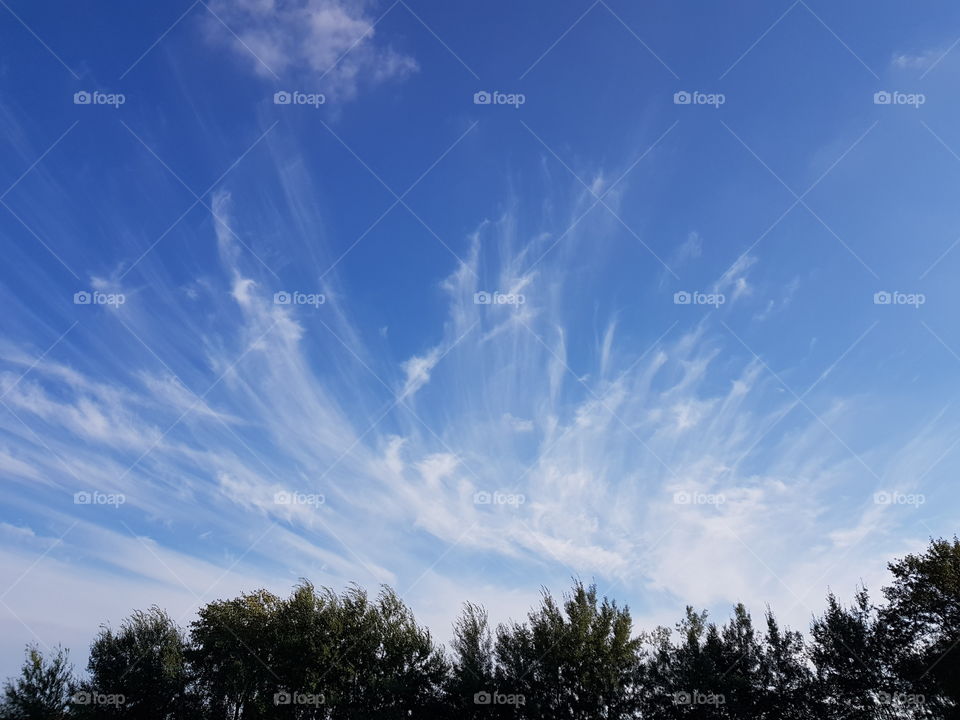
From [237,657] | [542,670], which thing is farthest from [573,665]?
[237,657]

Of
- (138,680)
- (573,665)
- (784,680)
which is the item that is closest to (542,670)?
(573,665)

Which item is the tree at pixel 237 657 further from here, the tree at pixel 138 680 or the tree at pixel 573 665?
the tree at pixel 573 665

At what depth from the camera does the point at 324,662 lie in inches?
1535

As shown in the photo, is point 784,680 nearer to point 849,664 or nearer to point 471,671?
point 849,664

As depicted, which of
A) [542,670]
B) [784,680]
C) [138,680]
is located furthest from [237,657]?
[784,680]

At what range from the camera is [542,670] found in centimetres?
3688

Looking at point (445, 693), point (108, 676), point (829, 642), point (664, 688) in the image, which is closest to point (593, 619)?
point (664, 688)

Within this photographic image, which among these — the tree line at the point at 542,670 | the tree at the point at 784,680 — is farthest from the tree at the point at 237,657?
the tree at the point at 784,680

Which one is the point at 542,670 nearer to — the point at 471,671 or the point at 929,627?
the point at 471,671

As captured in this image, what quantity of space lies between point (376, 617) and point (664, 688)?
19719mm

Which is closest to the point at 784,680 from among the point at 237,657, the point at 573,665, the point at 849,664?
the point at 849,664

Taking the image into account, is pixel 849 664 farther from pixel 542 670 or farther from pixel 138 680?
pixel 138 680

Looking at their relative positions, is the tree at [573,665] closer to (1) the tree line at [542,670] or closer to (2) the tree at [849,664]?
(1) the tree line at [542,670]

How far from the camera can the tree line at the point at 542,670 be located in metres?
36.0
